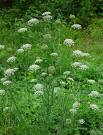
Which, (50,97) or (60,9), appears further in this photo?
(60,9)

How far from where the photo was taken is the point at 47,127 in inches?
211

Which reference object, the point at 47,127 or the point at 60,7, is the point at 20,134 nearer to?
the point at 47,127

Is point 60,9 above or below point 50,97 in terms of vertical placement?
below

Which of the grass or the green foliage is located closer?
the grass

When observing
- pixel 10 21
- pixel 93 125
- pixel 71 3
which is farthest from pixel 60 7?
pixel 93 125

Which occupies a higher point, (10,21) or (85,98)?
(85,98)

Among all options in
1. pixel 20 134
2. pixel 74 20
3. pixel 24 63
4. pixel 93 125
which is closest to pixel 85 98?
pixel 93 125

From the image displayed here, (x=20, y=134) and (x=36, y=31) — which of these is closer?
(x=20, y=134)

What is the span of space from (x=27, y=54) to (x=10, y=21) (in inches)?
113

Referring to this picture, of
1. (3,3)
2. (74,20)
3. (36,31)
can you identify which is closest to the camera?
(36,31)

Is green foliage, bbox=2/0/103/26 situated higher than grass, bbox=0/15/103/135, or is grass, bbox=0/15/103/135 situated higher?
grass, bbox=0/15/103/135

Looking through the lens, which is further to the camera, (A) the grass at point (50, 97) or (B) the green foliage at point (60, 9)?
(B) the green foliage at point (60, 9)

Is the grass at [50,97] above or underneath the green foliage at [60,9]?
above

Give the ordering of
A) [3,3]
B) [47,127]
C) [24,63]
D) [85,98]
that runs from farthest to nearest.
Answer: [3,3], [24,63], [85,98], [47,127]
